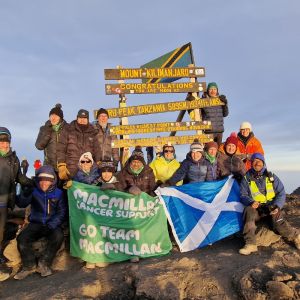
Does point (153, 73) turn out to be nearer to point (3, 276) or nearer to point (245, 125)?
point (245, 125)

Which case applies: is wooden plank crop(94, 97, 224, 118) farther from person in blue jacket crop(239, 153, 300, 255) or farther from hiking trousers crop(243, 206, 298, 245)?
hiking trousers crop(243, 206, 298, 245)

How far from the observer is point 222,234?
711 cm

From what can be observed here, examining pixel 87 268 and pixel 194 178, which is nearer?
pixel 87 268

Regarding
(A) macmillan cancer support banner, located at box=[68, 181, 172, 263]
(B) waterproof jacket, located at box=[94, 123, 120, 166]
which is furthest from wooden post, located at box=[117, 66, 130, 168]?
(A) macmillan cancer support banner, located at box=[68, 181, 172, 263]

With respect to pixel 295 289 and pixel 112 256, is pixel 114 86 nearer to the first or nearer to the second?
pixel 112 256

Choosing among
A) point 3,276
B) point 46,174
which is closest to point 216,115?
point 46,174

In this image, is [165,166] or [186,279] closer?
[186,279]

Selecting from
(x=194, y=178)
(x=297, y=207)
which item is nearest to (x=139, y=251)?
(x=194, y=178)

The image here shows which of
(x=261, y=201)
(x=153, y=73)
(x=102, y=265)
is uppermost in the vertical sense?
(x=153, y=73)

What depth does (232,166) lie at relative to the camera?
26.5 feet

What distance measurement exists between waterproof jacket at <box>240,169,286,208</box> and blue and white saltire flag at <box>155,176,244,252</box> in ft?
1.10

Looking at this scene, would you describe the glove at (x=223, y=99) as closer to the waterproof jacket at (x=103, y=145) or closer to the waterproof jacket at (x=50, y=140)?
the waterproof jacket at (x=103, y=145)

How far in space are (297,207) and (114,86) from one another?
6460 mm

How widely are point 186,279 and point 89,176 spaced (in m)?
2.84
